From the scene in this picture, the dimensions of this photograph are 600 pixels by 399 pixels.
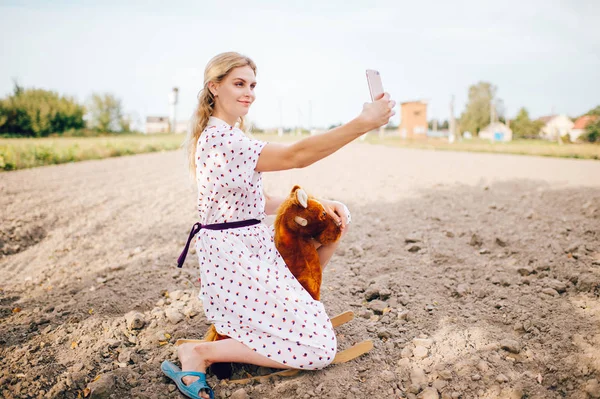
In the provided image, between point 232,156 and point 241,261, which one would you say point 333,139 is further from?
point 241,261

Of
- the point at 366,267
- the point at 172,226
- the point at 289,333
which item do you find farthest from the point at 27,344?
the point at 172,226

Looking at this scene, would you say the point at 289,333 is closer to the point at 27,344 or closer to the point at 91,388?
the point at 91,388

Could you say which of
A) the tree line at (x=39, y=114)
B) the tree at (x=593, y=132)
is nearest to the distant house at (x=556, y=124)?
the tree at (x=593, y=132)

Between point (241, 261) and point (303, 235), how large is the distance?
15.9 inches

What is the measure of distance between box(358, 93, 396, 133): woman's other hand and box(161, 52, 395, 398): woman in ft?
0.07

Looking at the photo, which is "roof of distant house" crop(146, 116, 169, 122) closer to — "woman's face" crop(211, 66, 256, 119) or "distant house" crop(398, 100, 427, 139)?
"distant house" crop(398, 100, 427, 139)

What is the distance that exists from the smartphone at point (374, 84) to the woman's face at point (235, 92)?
2.41 feet

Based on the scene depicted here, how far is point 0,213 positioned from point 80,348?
13.7 ft

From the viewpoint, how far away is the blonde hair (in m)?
2.25

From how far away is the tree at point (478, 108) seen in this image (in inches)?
2290

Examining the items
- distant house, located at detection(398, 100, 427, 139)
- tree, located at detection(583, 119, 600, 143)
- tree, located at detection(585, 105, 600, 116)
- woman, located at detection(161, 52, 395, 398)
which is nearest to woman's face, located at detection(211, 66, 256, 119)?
woman, located at detection(161, 52, 395, 398)

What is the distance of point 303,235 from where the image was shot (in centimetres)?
236

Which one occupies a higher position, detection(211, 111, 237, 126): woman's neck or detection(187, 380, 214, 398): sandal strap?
detection(211, 111, 237, 126): woman's neck

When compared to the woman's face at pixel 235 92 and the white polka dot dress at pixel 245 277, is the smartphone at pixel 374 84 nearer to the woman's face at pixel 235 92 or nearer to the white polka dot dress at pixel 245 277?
the white polka dot dress at pixel 245 277
